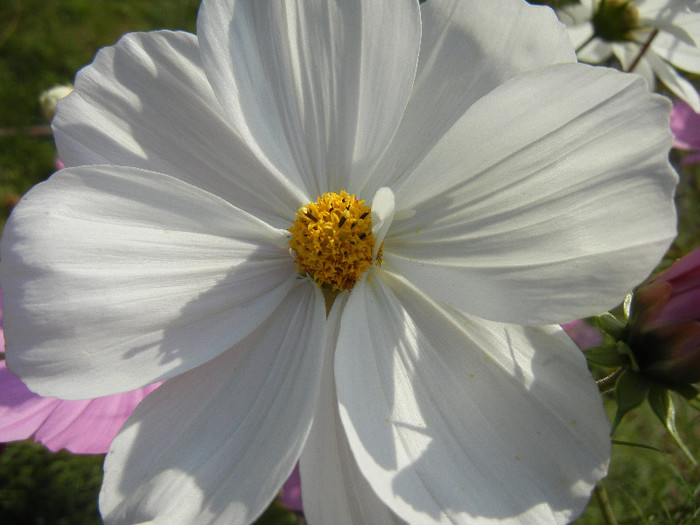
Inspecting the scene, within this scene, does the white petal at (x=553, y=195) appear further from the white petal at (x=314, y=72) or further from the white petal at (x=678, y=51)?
the white petal at (x=678, y=51)

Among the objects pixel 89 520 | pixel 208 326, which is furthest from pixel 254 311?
pixel 89 520

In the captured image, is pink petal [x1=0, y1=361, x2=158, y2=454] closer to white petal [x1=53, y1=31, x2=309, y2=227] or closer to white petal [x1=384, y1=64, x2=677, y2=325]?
white petal [x1=53, y1=31, x2=309, y2=227]

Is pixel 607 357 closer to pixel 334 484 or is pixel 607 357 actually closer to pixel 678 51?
pixel 334 484

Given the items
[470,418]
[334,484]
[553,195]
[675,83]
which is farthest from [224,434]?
[675,83]

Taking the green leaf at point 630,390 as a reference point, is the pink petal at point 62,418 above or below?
above

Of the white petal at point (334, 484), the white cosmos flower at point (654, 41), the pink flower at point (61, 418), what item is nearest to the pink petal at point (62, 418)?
the pink flower at point (61, 418)
